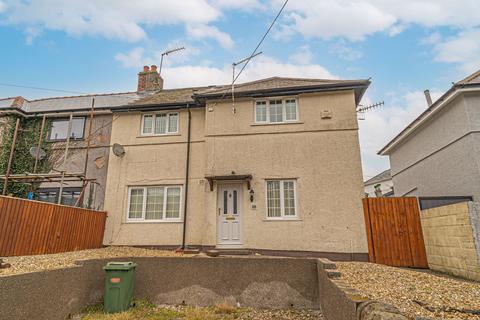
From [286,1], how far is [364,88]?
5.15m

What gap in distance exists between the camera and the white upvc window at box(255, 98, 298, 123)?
1055cm

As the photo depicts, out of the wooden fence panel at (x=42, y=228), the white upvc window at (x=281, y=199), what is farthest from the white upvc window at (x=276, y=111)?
the wooden fence panel at (x=42, y=228)

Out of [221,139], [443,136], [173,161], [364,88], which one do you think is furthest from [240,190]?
[443,136]

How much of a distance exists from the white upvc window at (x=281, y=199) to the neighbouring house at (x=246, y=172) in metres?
0.04

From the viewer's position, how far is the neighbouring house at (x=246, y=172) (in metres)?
9.29

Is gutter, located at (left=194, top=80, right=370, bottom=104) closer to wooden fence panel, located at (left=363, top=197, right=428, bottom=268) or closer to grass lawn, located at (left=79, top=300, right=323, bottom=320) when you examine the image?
wooden fence panel, located at (left=363, top=197, right=428, bottom=268)

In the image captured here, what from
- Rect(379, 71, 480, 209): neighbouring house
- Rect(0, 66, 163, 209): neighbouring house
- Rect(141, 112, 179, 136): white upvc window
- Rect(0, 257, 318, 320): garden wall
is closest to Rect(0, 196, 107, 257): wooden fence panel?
Rect(0, 66, 163, 209): neighbouring house

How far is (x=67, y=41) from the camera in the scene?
1172 centimetres

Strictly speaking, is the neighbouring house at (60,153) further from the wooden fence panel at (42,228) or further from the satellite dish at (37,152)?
the wooden fence panel at (42,228)

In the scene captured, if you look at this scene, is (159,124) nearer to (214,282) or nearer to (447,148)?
(214,282)

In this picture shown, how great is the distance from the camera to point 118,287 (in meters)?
5.98

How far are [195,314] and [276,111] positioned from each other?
307 inches

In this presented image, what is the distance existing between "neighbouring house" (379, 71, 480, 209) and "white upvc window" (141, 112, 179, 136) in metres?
10.3

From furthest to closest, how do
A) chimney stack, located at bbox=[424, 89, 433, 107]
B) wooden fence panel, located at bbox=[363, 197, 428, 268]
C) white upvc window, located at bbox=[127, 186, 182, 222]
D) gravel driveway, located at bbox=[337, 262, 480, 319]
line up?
chimney stack, located at bbox=[424, 89, 433, 107] → white upvc window, located at bbox=[127, 186, 182, 222] → wooden fence panel, located at bbox=[363, 197, 428, 268] → gravel driveway, located at bbox=[337, 262, 480, 319]
